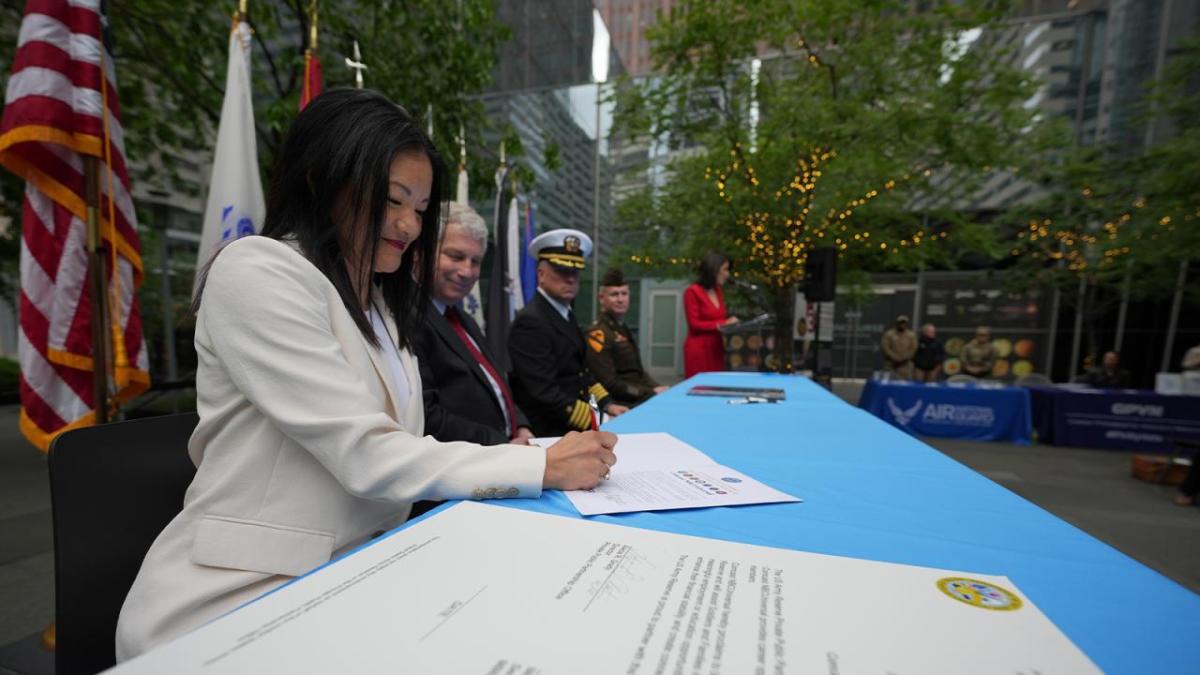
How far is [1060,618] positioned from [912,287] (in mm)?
12792

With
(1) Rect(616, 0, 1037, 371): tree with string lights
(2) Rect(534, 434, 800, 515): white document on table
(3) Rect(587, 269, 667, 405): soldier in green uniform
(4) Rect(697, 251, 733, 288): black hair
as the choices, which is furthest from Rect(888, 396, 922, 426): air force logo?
(2) Rect(534, 434, 800, 515): white document on table

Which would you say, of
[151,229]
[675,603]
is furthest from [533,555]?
[151,229]

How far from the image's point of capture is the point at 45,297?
2086 millimetres

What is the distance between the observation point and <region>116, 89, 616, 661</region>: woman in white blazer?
73 centimetres

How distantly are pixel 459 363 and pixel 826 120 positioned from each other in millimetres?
5659

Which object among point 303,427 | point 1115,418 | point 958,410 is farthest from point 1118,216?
point 303,427

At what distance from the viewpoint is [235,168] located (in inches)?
105

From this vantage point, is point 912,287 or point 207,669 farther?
point 912,287

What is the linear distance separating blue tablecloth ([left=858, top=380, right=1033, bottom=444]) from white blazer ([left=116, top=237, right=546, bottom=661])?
6.62 metres

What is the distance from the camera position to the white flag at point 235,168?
103 inches

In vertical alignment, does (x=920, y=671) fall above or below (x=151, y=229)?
below

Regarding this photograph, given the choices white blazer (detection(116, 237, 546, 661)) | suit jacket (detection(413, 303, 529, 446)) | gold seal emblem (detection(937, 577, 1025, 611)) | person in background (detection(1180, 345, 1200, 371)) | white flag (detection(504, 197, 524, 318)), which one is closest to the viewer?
gold seal emblem (detection(937, 577, 1025, 611))

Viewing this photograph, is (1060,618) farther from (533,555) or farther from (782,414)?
(782,414)

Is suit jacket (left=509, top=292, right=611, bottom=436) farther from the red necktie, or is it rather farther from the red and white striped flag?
the red and white striped flag
